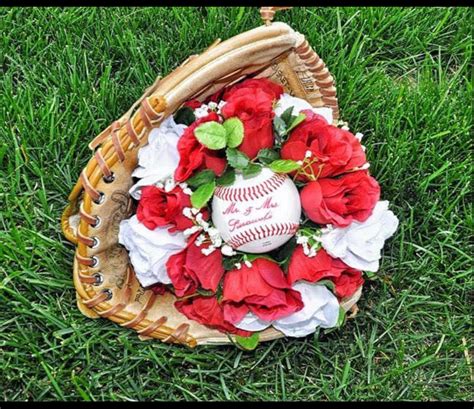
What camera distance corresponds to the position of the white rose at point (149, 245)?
1558mm

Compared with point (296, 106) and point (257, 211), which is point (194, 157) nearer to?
point (257, 211)

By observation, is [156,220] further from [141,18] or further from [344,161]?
[141,18]

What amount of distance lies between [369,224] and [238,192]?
270 mm

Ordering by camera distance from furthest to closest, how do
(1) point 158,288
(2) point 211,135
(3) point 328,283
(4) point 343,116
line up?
(4) point 343,116
(1) point 158,288
(3) point 328,283
(2) point 211,135

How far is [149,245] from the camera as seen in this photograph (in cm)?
157

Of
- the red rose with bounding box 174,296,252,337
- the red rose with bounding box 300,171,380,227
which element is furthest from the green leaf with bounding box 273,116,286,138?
the red rose with bounding box 174,296,252,337

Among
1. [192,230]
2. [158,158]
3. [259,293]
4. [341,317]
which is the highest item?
[158,158]

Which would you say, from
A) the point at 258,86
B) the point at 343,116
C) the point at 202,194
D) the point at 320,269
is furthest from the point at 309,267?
the point at 343,116

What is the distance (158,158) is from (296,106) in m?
0.29

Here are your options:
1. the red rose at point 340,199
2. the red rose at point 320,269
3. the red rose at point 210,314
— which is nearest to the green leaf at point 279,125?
the red rose at point 340,199

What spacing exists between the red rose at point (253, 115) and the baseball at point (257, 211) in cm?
5

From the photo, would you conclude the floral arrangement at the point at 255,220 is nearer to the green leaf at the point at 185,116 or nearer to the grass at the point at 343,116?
the green leaf at the point at 185,116

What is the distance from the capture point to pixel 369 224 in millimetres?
1590

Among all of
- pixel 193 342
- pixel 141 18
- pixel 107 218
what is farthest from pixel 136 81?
pixel 193 342
